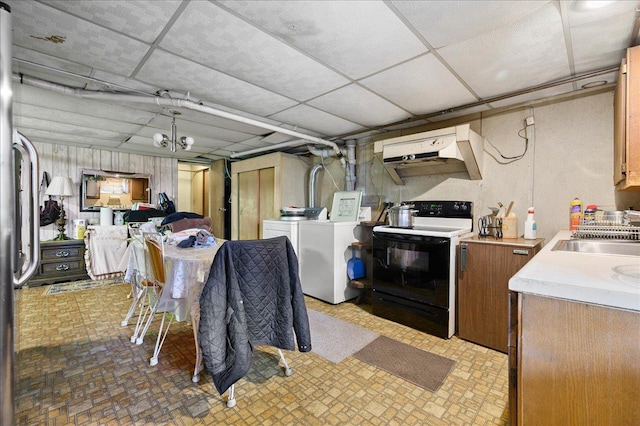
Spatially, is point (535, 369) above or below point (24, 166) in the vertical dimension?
below

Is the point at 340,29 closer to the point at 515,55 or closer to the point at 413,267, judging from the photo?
the point at 515,55

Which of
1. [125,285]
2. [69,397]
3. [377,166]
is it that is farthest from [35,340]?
[377,166]

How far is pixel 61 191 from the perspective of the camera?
4395mm

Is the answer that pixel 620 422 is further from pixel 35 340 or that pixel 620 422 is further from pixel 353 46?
pixel 35 340

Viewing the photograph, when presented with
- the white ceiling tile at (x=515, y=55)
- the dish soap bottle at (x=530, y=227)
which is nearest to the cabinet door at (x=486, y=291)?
the dish soap bottle at (x=530, y=227)

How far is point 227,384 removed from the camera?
1604 mm

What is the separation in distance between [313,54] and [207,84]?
1.01 meters

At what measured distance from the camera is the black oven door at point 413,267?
2.57 m

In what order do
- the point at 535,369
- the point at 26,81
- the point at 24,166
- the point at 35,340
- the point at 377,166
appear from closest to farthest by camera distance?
the point at 535,369 < the point at 24,166 < the point at 26,81 < the point at 35,340 < the point at 377,166

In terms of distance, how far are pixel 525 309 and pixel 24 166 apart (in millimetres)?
2046

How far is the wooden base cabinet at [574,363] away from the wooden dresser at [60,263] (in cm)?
553

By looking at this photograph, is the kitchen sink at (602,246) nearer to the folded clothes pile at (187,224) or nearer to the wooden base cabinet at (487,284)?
the wooden base cabinet at (487,284)

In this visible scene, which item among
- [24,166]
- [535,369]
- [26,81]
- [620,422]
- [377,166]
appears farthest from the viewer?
[377,166]

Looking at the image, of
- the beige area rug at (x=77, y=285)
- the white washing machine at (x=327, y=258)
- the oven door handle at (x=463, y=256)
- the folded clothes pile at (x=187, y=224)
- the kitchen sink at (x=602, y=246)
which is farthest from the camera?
the beige area rug at (x=77, y=285)
